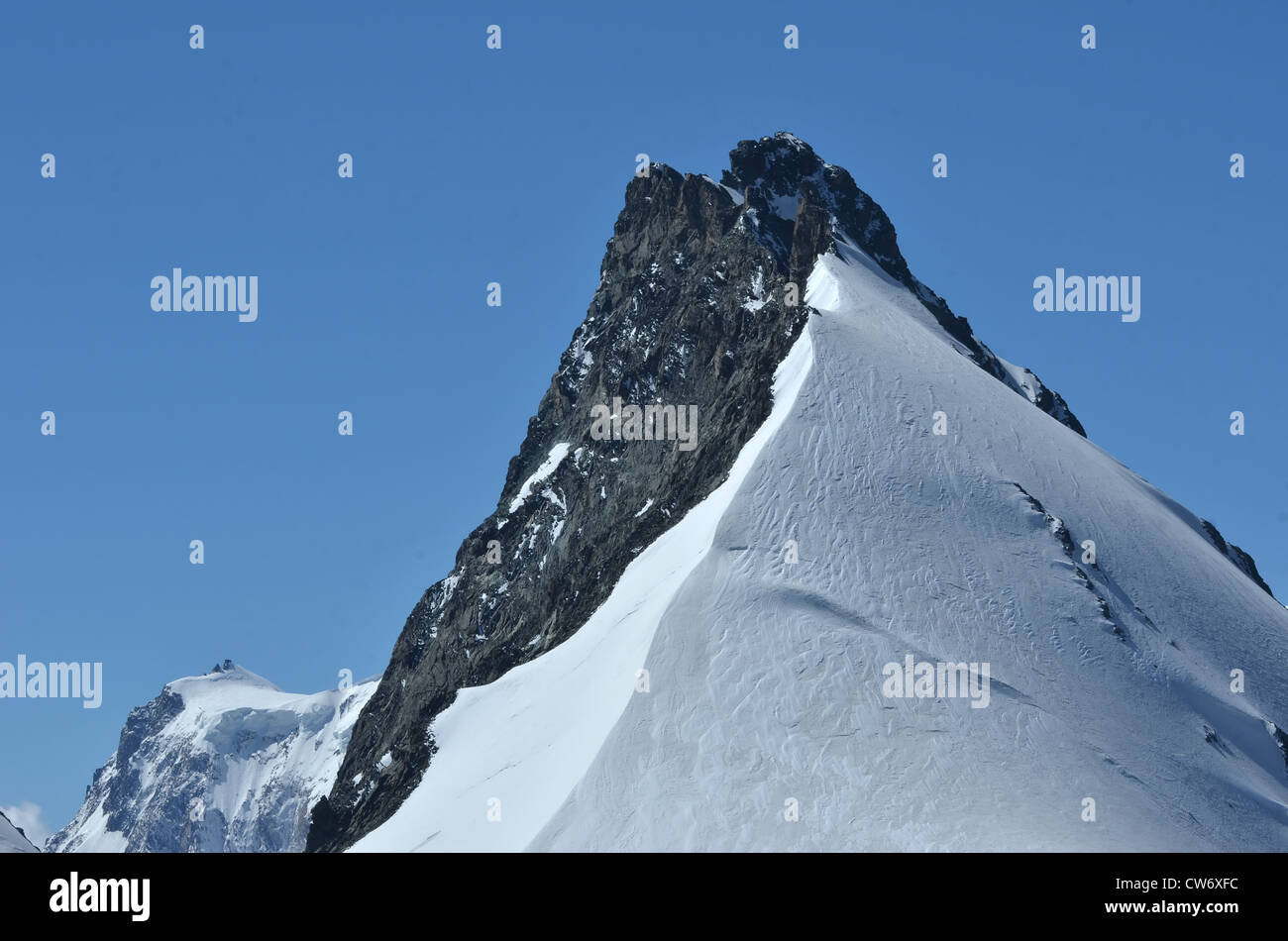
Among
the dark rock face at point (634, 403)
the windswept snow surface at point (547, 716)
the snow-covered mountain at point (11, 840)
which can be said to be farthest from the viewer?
the dark rock face at point (634, 403)

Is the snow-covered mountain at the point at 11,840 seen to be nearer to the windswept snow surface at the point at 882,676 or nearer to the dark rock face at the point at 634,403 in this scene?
the windswept snow surface at the point at 882,676

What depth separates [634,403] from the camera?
115688 mm

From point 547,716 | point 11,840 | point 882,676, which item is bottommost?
point 11,840

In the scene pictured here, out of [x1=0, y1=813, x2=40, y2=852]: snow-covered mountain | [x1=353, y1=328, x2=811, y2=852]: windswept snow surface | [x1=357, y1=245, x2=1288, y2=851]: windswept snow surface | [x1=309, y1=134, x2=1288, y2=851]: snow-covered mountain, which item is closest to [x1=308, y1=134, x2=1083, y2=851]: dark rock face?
[x1=309, y1=134, x2=1288, y2=851]: snow-covered mountain

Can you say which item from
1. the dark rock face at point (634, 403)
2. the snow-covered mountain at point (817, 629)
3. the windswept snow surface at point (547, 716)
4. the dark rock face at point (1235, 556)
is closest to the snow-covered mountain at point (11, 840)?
the windswept snow surface at point (547, 716)

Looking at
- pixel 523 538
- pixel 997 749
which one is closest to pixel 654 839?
pixel 997 749

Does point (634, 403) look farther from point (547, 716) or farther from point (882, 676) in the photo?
point (882, 676)

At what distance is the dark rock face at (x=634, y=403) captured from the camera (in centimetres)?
9706

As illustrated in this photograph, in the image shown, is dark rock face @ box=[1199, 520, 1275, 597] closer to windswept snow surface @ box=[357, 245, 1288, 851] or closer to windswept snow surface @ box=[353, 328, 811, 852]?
windswept snow surface @ box=[357, 245, 1288, 851]

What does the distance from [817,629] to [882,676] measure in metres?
4.27

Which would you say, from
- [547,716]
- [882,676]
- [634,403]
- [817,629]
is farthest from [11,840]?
[634,403]

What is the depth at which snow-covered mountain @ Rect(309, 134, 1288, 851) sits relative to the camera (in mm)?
61938

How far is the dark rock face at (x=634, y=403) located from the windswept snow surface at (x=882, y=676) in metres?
5.61
